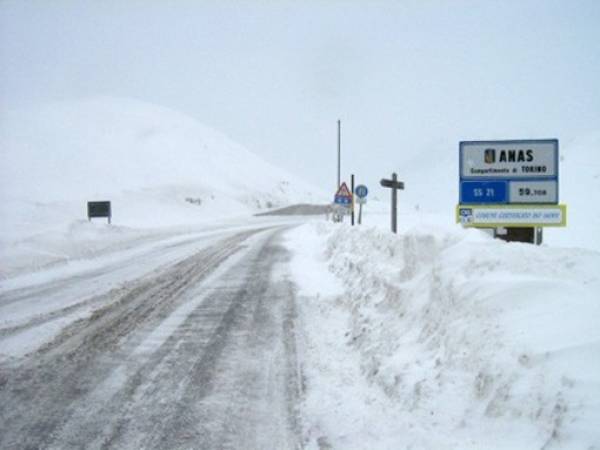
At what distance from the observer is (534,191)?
9.75 m

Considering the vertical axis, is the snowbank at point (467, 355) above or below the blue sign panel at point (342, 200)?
below

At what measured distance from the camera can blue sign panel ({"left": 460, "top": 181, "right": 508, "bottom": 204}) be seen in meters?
9.87

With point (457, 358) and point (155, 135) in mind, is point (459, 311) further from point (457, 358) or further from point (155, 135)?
point (155, 135)

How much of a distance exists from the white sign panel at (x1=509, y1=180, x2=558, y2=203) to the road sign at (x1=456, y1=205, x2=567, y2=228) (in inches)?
5.3

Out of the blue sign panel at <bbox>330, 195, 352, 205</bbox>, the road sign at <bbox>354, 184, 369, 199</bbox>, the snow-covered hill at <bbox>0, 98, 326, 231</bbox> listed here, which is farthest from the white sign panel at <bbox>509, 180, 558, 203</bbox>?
the snow-covered hill at <bbox>0, 98, 326, 231</bbox>

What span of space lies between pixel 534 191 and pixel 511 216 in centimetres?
64

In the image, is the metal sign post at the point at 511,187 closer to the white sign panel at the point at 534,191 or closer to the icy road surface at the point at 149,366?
the white sign panel at the point at 534,191

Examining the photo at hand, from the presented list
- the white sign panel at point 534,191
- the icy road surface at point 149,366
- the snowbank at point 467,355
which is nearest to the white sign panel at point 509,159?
the white sign panel at point 534,191

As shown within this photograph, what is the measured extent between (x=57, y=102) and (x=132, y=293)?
95.7 meters

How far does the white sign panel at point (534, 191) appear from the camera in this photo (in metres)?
9.67

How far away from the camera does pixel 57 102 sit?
310ft

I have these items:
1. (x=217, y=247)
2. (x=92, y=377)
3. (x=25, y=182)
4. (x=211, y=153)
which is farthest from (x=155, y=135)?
(x=92, y=377)

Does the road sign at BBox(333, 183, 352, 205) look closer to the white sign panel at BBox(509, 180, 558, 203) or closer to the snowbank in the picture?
the white sign panel at BBox(509, 180, 558, 203)

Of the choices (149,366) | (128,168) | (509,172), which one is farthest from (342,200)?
(128,168)
